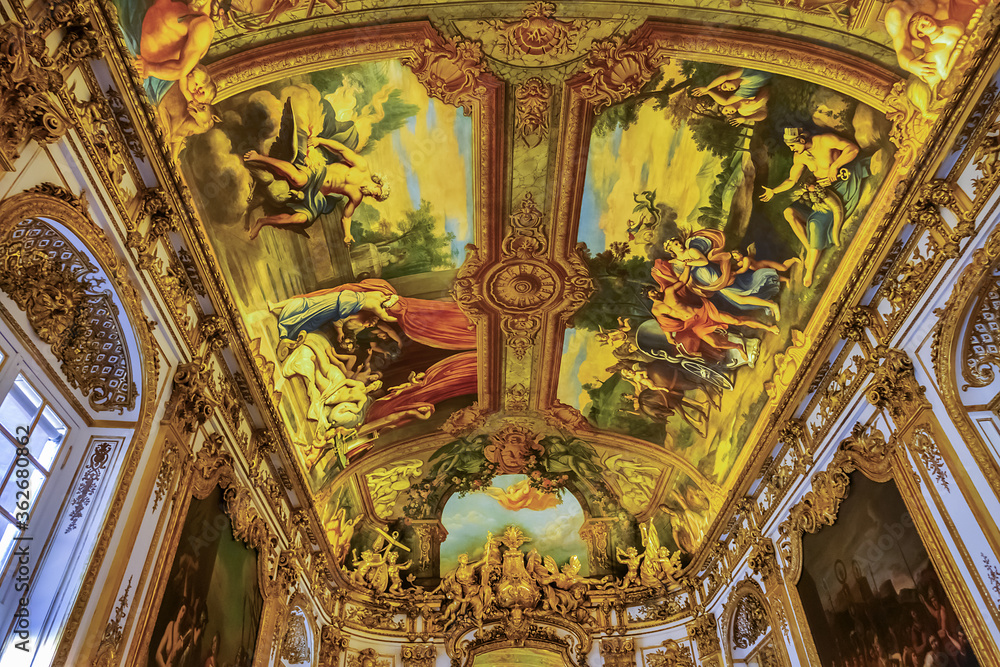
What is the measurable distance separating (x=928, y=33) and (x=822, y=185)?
2.34 m

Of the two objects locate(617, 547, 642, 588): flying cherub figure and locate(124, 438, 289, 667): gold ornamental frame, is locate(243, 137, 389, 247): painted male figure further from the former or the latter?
locate(617, 547, 642, 588): flying cherub figure

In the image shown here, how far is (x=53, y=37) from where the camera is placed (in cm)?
579

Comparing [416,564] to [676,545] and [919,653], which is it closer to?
[676,545]

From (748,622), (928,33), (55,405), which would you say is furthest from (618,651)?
(928,33)

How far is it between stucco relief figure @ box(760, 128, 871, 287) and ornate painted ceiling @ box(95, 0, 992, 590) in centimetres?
3

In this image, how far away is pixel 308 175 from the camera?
9.45m

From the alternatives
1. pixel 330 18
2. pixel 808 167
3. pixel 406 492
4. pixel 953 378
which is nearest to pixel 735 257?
pixel 808 167

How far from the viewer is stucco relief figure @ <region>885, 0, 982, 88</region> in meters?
7.03

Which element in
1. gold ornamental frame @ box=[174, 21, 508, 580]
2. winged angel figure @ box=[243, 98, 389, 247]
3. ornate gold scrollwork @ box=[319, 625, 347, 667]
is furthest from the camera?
ornate gold scrollwork @ box=[319, 625, 347, 667]

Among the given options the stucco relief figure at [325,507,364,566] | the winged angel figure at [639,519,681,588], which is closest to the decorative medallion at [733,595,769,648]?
the winged angel figure at [639,519,681,588]

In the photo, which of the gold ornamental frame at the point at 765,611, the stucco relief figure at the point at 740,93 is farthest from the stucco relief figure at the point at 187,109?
the gold ornamental frame at the point at 765,611

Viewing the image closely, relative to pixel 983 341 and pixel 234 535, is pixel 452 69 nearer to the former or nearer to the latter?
pixel 983 341

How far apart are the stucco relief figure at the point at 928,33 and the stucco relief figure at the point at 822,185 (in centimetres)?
129

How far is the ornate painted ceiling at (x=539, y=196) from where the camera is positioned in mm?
8047
